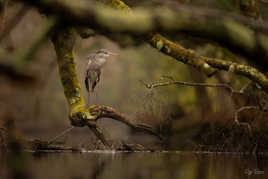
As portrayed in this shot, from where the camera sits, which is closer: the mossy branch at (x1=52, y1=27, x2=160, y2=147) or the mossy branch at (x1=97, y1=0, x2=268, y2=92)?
the mossy branch at (x1=97, y1=0, x2=268, y2=92)

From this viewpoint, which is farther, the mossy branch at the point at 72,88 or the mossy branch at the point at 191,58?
the mossy branch at the point at 72,88

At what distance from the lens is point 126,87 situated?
12.6 feet

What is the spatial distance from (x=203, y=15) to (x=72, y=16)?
18 centimetres

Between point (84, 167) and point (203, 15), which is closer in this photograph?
point (203, 15)

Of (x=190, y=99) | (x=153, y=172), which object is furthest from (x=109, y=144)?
(x=190, y=99)

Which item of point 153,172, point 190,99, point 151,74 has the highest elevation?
point 151,74

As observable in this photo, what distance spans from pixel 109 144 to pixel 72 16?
95.0 inches

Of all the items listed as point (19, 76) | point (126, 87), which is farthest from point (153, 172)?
point (126, 87)

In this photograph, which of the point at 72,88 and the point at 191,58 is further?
the point at 72,88

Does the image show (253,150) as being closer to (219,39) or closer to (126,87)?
(126,87)

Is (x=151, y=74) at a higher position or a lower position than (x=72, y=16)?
higher

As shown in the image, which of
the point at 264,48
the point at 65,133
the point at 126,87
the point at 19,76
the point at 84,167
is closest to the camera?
the point at 19,76

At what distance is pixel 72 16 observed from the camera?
0.47 metres

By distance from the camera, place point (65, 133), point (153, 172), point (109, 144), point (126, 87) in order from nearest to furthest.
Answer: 1. point (153, 172)
2. point (109, 144)
3. point (65, 133)
4. point (126, 87)
